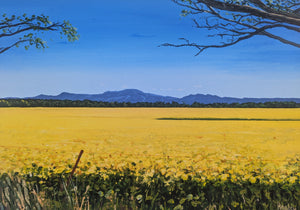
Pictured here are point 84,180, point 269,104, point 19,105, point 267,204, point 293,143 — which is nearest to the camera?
point 267,204

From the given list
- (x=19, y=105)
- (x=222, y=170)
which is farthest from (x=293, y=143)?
(x=19, y=105)

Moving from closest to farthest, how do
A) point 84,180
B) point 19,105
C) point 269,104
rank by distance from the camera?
point 84,180 → point 269,104 → point 19,105

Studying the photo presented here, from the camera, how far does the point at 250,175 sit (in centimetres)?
704

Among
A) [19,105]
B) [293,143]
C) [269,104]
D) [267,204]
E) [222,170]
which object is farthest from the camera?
[19,105]

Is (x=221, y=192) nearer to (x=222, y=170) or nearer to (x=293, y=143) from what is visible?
(x=222, y=170)

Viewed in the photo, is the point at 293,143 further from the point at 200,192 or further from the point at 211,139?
the point at 200,192

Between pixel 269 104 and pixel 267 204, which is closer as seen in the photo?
pixel 267 204

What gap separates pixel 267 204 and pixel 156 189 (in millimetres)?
1928

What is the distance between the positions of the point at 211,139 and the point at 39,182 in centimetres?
1397

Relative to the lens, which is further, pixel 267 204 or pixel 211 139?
pixel 211 139

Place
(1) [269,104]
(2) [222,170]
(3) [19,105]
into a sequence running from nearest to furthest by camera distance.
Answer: (2) [222,170], (1) [269,104], (3) [19,105]

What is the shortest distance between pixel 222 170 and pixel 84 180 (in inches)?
109

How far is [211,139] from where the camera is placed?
2002 centimetres

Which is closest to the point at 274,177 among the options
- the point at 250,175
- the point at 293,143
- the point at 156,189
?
the point at 250,175
